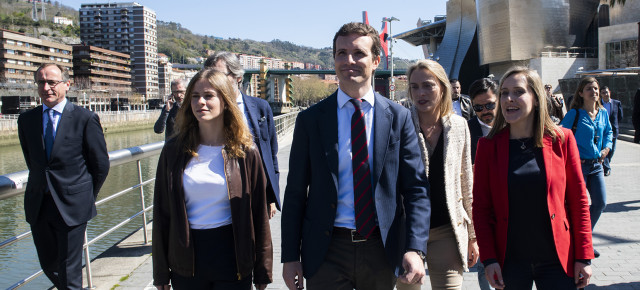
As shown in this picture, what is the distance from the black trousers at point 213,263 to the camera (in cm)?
256

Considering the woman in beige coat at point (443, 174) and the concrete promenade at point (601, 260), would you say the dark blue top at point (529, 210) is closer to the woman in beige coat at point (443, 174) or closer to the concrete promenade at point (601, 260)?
the woman in beige coat at point (443, 174)

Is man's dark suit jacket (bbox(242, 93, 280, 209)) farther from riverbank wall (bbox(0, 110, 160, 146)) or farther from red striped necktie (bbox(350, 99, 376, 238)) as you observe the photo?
riverbank wall (bbox(0, 110, 160, 146))

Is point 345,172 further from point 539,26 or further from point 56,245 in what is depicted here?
point 539,26

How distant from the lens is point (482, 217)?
2680mm

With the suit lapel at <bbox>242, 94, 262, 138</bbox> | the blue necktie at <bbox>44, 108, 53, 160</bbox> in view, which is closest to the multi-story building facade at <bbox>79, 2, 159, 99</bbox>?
the suit lapel at <bbox>242, 94, 262, 138</bbox>

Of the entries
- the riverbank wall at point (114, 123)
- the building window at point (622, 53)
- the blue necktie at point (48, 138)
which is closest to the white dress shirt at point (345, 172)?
the blue necktie at point (48, 138)

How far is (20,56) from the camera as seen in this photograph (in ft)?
278

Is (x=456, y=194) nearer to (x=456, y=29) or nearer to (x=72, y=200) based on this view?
(x=72, y=200)

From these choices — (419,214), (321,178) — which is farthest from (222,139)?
(419,214)

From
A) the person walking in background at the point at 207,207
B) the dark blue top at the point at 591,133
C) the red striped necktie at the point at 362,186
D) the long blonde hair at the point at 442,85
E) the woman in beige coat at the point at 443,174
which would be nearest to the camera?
the red striped necktie at the point at 362,186

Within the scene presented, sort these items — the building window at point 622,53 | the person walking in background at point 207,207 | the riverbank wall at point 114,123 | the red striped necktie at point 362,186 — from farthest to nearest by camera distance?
the riverbank wall at point 114,123 → the building window at point 622,53 → the person walking in background at point 207,207 → the red striped necktie at point 362,186

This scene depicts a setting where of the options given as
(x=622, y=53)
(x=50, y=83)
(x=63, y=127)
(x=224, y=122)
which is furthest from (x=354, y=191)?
(x=622, y=53)

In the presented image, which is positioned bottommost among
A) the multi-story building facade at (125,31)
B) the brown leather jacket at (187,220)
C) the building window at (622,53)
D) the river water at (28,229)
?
the river water at (28,229)

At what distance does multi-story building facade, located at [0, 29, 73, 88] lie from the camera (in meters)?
79.6
